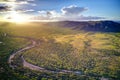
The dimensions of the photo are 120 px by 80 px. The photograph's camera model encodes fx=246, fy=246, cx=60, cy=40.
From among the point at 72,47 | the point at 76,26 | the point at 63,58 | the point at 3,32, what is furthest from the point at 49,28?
the point at 63,58

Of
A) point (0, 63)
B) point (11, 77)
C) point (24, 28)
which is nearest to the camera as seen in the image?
point (11, 77)

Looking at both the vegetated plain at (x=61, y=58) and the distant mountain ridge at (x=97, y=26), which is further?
the distant mountain ridge at (x=97, y=26)

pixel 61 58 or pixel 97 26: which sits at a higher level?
pixel 97 26

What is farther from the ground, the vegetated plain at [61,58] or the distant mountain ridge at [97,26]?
the distant mountain ridge at [97,26]

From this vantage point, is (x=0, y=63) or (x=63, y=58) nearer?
(x=0, y=63)

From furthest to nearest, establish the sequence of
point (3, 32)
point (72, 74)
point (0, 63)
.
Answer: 1. point (3, 32)
2. point (0, 63)
3. point (72, 74)

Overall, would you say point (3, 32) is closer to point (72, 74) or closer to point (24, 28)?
point (24, 28)

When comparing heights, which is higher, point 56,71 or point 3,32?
point 3,32

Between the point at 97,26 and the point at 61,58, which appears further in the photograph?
the point at 97,26

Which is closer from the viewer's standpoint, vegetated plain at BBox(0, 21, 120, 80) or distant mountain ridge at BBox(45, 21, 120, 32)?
vegetated plain at BBox(0, 21, 120, 80)

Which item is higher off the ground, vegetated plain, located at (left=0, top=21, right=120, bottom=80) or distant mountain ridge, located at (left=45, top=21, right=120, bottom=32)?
distant mountain ridge, located at (left=45, top=21, right=120, bottom=32)
